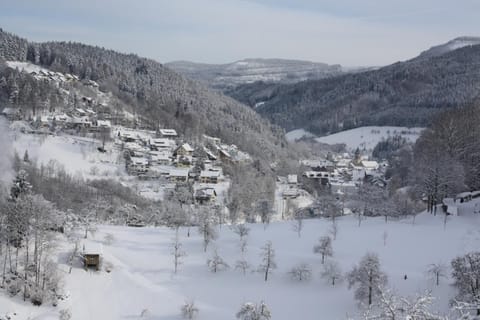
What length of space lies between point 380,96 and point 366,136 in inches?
1428

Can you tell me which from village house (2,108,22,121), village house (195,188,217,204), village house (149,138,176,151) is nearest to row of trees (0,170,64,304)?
village house (195,188,217,204)

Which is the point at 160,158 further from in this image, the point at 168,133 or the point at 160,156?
the point at 168,133

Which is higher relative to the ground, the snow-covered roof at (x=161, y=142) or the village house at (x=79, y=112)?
the village house at (x=79, y=112)

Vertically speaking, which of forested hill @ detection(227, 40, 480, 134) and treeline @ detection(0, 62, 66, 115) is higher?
forested hill @ detection(227, 40, 480, 134)

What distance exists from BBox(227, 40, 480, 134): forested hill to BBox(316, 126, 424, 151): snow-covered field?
13.1 ft

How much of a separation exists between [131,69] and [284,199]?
66311 millimetres

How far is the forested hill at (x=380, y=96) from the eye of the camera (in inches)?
5113

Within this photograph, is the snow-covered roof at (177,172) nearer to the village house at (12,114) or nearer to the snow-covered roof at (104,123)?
the snow-covered roof at (104,123)

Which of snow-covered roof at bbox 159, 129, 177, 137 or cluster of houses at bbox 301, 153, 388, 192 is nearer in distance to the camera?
cluster of houses at bbox 301, 153, 388, 192

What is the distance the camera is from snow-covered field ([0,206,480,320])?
79.8ft

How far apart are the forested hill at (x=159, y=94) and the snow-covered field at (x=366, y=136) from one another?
65.0 ft

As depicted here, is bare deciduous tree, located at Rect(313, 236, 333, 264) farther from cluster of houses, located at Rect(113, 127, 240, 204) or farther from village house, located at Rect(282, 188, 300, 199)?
village house, located at Rect(282, 188, 300, 199)

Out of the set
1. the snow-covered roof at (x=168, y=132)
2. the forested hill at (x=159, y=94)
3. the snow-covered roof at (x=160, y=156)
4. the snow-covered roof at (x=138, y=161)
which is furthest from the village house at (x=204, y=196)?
the forested hill at (x=159, y=94)

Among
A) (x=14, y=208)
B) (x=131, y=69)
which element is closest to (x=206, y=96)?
(x=131, y=69)
